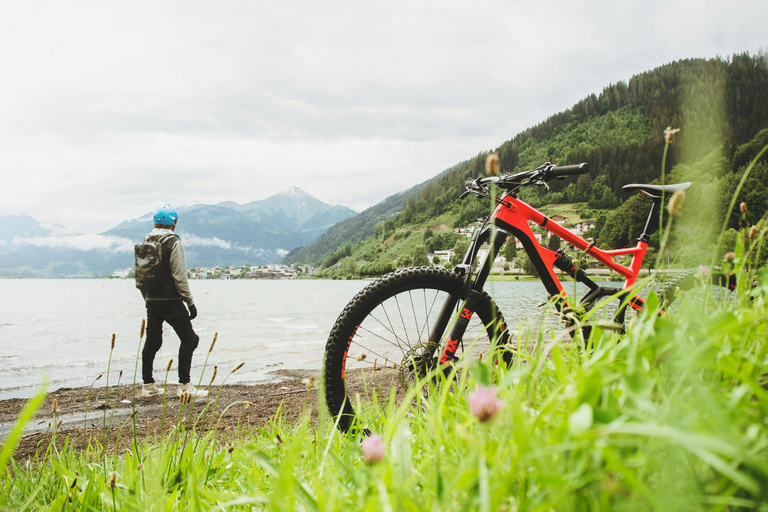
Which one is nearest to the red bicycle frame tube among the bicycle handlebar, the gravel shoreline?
the bicycle handlebar

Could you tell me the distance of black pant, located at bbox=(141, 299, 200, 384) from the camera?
6.47 metres

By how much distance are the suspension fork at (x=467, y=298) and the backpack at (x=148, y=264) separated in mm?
5190

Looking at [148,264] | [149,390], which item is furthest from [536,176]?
[149,390]

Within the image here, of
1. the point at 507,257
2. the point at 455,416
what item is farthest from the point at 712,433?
the point at 507,257

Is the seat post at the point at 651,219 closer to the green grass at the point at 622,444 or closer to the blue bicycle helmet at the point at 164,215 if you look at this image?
the green grass at the point at 622,444

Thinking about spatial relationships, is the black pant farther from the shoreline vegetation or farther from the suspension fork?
the shoreline vegetation

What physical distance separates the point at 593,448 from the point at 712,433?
0.17 meters

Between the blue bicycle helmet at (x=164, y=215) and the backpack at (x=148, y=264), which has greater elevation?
the blue bicycle helmet at (x=164, y=215)

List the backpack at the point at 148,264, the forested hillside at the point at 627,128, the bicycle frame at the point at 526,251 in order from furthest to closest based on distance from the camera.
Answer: the forested hillside at the point at 627,128
the backpack at the point at 148,264
the bicycle frame at the point at 526,251

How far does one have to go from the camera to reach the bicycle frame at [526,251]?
2.73 m

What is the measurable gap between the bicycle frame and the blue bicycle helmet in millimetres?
5460

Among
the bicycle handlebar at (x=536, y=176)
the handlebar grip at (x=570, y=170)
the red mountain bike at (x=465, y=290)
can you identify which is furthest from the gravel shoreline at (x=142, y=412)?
the handlebar grip at (x=570, y=170)

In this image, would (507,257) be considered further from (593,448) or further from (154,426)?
(154,426)

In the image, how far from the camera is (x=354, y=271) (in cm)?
10669
